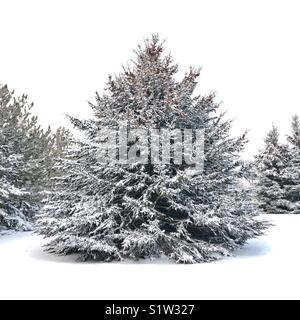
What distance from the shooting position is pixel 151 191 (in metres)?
9.59

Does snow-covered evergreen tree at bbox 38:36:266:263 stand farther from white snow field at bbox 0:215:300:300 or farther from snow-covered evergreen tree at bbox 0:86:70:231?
snow-covered evergreen tree at bbox 0:86:70:231

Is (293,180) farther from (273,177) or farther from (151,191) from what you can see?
(151,191)

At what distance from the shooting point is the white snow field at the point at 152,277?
6430mm

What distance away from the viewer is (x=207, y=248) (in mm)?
9375

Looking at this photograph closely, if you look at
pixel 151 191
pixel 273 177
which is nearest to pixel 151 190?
pixel 151 191

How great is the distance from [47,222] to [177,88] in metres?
4.95

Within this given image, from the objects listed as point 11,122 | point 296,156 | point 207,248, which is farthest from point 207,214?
point 296,156

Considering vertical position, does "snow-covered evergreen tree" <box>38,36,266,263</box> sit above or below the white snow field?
above

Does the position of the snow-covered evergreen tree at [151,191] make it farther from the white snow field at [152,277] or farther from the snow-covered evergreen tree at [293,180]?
the snow-covered evergreen tree at [293,180]

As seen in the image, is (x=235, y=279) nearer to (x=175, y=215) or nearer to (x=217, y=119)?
(x=175, y=215)

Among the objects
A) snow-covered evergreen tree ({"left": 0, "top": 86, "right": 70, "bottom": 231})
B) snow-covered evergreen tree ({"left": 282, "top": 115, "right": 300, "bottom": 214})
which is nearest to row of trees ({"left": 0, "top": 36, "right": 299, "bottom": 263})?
snow-covered evergreen tree ({"left": 0, "top": 86, "right": 70, "bottom": 231})

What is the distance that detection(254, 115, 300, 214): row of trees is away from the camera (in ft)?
83.9

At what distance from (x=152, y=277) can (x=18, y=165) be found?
10.2 m

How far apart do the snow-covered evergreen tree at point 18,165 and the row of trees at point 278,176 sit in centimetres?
1406
